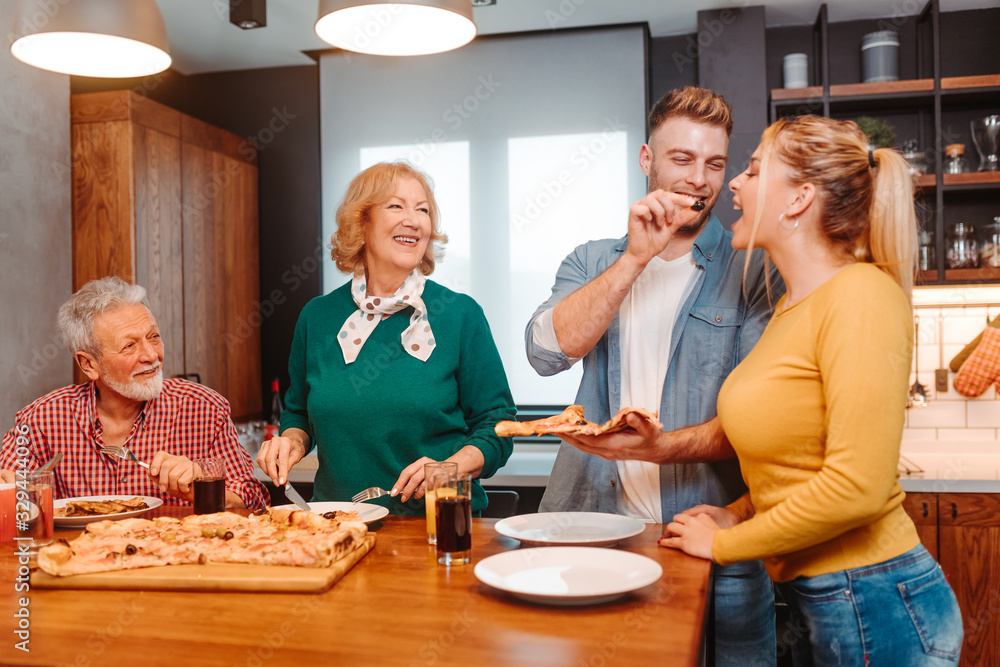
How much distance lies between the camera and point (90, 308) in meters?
2.18

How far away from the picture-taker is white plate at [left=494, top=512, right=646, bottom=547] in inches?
53.2

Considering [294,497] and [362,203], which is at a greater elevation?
[362,203]

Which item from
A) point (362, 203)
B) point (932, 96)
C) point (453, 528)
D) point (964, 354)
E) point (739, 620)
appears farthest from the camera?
point (964, 354)

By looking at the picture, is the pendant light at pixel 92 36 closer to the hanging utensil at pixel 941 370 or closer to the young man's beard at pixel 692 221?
the young man's beard at pixel 692 221

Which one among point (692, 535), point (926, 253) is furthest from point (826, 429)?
point (926, 253)

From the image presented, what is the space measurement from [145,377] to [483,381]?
939 mm

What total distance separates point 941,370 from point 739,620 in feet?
8.67

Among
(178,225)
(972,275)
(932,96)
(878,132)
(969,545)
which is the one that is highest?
(932,96)

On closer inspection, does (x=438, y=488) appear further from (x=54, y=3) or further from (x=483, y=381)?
(x=54, y=3)

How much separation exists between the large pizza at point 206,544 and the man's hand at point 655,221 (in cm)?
75

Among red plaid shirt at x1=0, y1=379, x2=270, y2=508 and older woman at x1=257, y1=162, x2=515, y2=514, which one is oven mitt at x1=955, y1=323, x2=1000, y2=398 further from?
red plaid shirt at x1=0, y1=379, x2=270, y2=508

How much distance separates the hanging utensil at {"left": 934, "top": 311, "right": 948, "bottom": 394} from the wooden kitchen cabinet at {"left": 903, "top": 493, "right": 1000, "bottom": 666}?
0.85 metres

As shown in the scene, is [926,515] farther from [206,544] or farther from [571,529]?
[206,544]

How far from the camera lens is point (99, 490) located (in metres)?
2.09
